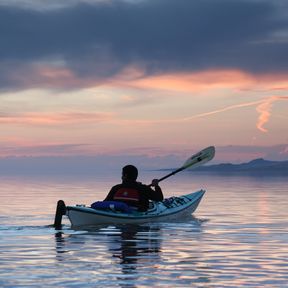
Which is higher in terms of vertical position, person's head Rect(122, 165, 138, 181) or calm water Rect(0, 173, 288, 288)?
person's head Rect(122, 165, 138, 181)

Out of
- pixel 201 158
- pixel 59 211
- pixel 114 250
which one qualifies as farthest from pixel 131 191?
pixel 201 158

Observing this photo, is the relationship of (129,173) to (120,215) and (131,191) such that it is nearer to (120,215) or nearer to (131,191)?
(131,191)

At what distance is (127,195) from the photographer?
963 inches

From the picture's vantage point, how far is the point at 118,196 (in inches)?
963

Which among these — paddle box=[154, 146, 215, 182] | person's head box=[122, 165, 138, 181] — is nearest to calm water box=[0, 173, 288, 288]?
person's head box=[122, 165, 138, 181]

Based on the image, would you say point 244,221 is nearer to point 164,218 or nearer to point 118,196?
point 164,218

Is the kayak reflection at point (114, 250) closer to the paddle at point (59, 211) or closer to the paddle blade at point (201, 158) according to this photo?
the paddle at point (59, 211)

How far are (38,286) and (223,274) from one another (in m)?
3.58

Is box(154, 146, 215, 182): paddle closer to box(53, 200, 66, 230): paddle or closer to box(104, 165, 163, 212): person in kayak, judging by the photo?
box(104, 165, 163, 212): person in kayak

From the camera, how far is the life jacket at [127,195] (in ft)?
79.8

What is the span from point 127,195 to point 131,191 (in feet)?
0.78

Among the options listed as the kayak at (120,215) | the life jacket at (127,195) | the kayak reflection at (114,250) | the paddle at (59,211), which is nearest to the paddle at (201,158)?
the kayak at (120,215)

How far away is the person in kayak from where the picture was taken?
2423 centimetres

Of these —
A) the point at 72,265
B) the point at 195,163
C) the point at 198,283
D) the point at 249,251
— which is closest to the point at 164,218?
the point at 195,163
